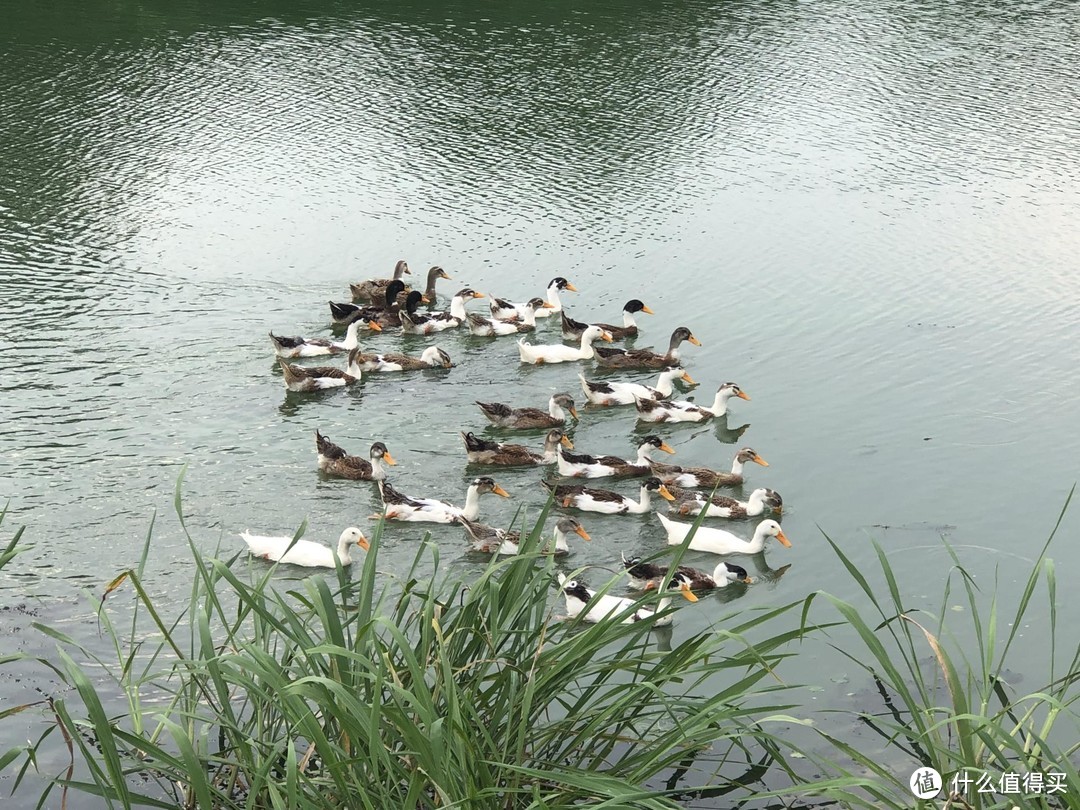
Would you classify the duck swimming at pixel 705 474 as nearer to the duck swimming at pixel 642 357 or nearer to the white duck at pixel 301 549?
the duck swimming at pixel 642 357

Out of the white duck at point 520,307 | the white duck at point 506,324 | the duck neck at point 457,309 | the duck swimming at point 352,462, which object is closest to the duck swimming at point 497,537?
the duck swimming at point 352,462

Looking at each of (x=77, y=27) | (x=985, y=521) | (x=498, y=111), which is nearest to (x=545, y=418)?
(x=985, y=521)

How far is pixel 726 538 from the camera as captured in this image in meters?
10.8

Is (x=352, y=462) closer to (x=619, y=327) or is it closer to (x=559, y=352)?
(x=559, y=352)

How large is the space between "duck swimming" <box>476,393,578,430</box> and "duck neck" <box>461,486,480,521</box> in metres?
1.87

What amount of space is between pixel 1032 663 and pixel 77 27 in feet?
79.1

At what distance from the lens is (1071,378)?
45.4 ft

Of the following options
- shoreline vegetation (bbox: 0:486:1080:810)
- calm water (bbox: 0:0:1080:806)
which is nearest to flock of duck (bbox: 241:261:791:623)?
calm water (bbox: 0:0:1080:806)

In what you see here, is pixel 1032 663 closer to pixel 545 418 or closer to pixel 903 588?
pixel 903 588

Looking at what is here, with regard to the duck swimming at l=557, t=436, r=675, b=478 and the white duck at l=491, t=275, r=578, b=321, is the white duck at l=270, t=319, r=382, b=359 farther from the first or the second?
the duck swimming at l=557, t=436, r=675, b=478

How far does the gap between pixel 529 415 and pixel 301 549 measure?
3496 millimetres

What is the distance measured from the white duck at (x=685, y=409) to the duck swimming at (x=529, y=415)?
2.36ft

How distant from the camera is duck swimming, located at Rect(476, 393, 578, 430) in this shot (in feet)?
42.0

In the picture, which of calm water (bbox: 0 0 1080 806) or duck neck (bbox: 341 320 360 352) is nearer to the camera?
calm water (bbox: 0 0 1080 806)
